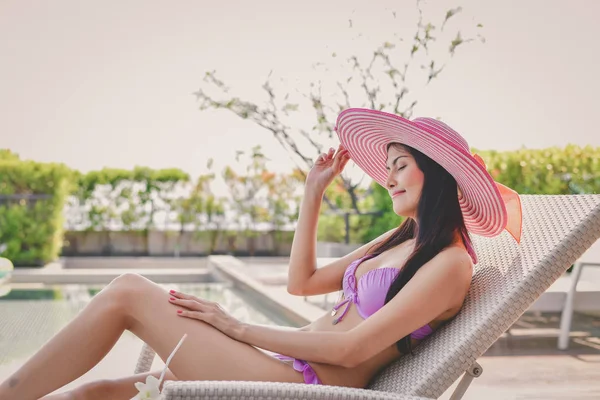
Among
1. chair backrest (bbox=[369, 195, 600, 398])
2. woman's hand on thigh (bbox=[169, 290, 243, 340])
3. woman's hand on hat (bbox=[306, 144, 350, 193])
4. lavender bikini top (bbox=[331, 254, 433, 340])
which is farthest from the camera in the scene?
woman's hand on hat (bbox=[306, 144, 350, 193])

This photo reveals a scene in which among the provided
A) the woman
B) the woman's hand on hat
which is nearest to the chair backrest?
the woman

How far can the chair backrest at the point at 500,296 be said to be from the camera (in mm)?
1604

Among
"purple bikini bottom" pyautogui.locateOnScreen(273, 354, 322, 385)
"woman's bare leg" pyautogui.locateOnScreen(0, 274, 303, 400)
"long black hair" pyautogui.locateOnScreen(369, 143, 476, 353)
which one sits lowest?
"purple bikini bottom" pyautogui.locateOnScreen(273, 354, 322, 385)

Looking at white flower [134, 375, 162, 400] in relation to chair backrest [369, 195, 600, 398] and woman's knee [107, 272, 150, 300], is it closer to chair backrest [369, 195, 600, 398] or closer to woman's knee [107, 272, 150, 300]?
Answer: woman's knee [107, 272, 150, 300]

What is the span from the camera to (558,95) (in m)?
11.2

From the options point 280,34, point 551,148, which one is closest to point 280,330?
point 551,148

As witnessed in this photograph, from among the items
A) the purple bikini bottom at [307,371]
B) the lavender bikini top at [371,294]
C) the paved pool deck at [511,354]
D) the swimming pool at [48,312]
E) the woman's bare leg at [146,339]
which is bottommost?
the swimming pool at [48,312]

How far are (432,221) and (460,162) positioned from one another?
0.18 meters

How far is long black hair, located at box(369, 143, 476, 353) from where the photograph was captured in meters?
1.80

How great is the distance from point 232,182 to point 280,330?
11.8m

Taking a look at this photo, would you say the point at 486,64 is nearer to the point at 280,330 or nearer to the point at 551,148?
the point at 551,148

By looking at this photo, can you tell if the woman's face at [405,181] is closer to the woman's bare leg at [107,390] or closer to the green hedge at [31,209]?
the woman's bare leg at [107,390]

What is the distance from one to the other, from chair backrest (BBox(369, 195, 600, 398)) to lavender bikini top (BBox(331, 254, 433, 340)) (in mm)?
146

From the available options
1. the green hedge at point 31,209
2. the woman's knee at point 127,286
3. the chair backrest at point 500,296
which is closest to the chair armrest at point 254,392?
the chair backrest at point 500,296
